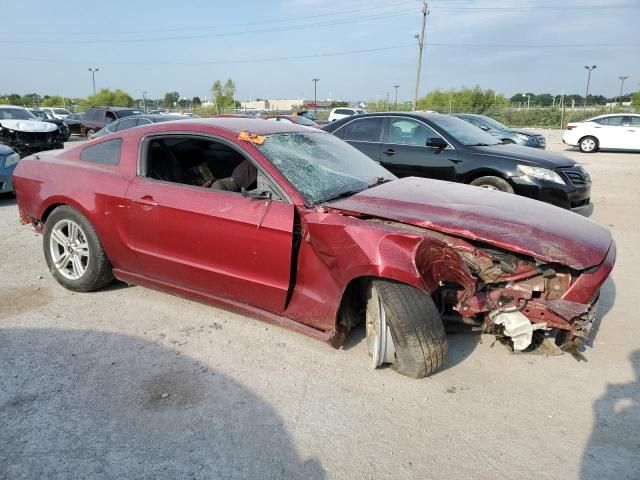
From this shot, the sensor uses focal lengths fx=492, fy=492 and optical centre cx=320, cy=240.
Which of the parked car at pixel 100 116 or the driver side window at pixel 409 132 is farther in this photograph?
the parked car at pixel 100 116

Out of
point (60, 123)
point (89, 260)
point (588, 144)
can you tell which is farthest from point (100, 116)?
point (588, 144)

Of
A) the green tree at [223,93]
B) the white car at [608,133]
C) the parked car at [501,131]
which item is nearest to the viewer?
the parked car at [501,131]

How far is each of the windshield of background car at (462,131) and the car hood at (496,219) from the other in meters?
3.56

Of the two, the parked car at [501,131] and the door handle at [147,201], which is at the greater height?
the parked car at [501,131]

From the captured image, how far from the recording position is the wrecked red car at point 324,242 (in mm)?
2920

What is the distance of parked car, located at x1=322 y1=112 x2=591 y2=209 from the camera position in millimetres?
6527

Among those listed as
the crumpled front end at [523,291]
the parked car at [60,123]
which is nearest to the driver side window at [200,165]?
the crumpled front end at [523,291]

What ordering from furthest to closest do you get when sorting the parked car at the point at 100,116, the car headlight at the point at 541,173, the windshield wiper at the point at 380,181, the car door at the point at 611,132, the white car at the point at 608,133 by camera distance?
the parked car at the point at 100,116
the car door at the point at 611,132
the white car at the point at 608,133
the car headlight at the point at 541,173
the windshield wiper at the point at 380,181

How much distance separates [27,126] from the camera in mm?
12172

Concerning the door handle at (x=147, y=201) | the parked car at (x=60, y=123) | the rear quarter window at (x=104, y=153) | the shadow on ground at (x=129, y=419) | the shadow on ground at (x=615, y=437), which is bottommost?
the shadow on ground at (x=129, y=419)

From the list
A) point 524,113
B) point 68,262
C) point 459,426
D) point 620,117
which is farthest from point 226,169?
point 524,113

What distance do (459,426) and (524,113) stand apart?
44525 mm

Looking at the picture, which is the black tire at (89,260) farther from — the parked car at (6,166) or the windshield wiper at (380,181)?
the parked car at (6,166)

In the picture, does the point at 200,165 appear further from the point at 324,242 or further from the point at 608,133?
the point at 608,133
